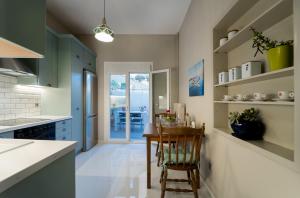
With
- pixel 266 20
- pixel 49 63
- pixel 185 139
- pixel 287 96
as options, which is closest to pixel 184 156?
pixel 185 139

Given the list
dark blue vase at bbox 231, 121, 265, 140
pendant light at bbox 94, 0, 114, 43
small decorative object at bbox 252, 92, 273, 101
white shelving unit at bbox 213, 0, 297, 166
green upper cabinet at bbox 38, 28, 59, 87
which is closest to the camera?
white shelving unit at bbox 213, 0, 297, 166

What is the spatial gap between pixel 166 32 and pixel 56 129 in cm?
355

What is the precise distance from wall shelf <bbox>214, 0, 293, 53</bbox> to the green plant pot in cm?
22

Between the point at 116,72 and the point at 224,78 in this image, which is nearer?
the point at 224,78

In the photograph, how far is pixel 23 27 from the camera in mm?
1008

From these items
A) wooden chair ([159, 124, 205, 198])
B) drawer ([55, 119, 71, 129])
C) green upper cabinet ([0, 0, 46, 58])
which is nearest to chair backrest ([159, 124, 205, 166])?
wooden chair ([159, 124, 205, 198])

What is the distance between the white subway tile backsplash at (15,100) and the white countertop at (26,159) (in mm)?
2068

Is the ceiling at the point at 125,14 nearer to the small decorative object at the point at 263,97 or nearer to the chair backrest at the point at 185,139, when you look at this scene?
the chair backrest at the point at 185,139

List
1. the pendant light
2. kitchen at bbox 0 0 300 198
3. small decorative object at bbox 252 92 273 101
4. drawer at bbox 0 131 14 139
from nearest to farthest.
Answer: kitchen at bbox 0 0 300 198 < small decorative object at bbox 252 92 273 101 < drawer at bbox 0 131 14 139 < the pendant light

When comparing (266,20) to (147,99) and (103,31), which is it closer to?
(103,31)

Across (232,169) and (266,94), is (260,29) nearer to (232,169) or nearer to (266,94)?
(266,94)

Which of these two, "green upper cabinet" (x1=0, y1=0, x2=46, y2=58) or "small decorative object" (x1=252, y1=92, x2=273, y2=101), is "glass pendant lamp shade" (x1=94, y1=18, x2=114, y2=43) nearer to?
"green upper cabinet" (x1=0, y1=0, x2=46, y2=58)

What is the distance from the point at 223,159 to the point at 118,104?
359 cm

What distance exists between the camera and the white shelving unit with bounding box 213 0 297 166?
3.69 feet
